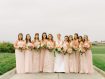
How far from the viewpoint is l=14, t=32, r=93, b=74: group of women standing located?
20678 mm

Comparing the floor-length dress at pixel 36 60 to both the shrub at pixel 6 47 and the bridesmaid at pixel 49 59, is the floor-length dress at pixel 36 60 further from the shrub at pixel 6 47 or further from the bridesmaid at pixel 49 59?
the shrub at pixel 6 47

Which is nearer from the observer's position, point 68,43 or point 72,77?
point 72,77

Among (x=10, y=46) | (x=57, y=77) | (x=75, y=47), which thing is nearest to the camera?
(x=57, y=77)

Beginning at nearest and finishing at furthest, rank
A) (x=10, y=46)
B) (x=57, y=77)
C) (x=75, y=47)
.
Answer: (x=57, y=77), (x=75, y=47), (x=10, y=46)

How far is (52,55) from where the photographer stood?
21.1 metres

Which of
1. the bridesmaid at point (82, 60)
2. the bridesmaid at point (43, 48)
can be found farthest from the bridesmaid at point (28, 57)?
the bridesmaid at point (82, 60)

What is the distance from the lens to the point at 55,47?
20.8 meters

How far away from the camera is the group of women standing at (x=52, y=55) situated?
20.7 metres

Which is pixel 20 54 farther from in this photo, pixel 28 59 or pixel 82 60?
pixel 82 60

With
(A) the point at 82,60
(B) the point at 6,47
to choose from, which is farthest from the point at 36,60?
(B) the point at 6,47

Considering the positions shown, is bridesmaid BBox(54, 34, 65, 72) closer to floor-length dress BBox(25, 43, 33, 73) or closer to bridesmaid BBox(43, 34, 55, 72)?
bridesmaid BBox(43, 34, 55, 72)

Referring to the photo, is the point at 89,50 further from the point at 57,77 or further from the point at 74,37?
the point at 57,77

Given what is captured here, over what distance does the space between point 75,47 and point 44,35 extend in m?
1.86

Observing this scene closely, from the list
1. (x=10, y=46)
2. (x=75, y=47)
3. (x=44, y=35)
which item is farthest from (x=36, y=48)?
(x=10, y=46)
